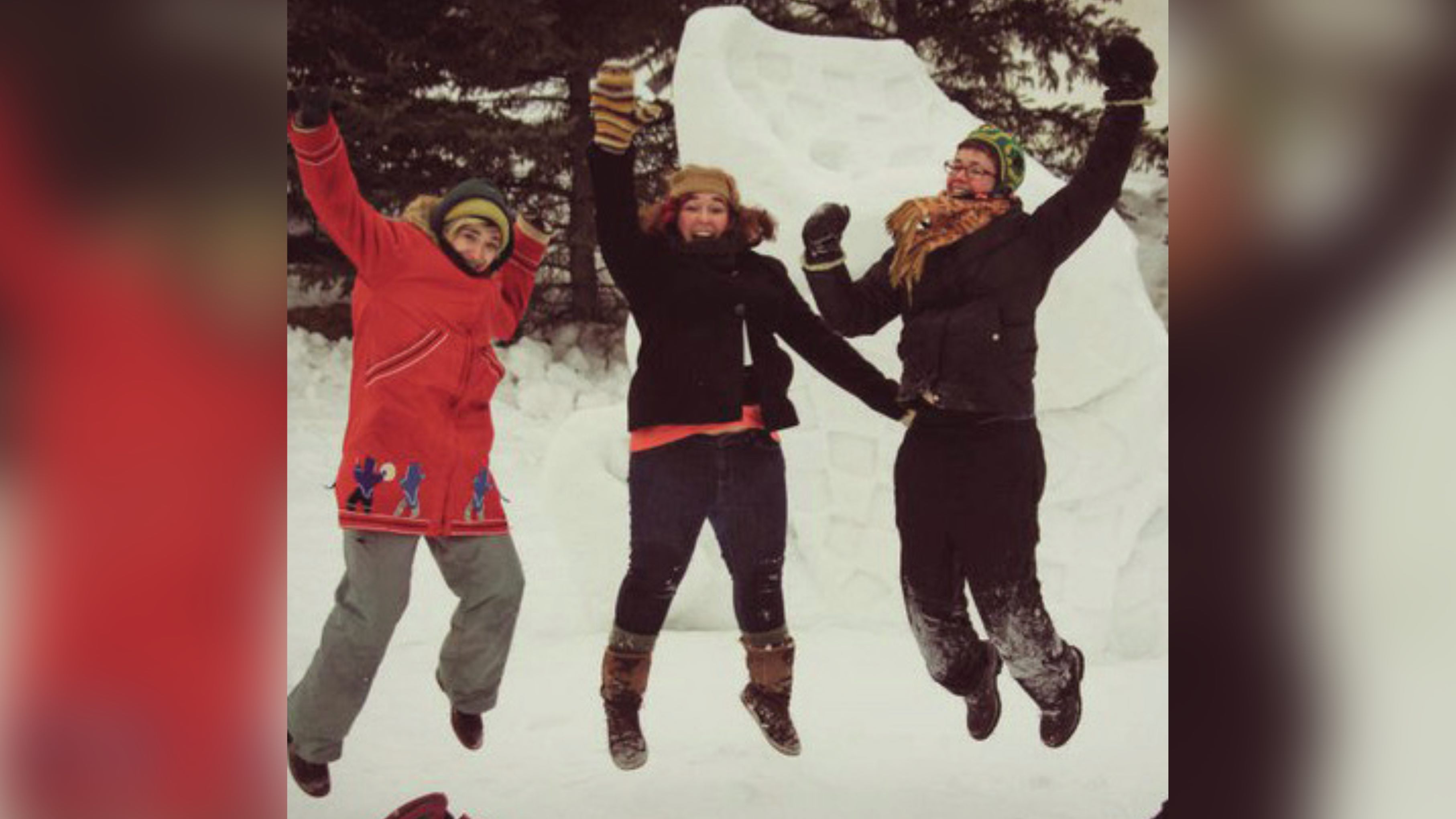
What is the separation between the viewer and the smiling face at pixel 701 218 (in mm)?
2756

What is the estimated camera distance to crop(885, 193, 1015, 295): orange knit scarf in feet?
8.98

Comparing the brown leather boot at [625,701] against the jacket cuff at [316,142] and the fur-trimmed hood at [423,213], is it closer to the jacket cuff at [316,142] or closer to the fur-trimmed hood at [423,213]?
the fur-trimmed hood at [423,213]

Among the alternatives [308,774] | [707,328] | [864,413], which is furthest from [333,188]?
[864,413]

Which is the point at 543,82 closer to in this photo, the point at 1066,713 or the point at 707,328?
the point at 707,328

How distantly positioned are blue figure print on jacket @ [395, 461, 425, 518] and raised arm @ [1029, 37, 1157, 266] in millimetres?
1312

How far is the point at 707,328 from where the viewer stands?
108 inches

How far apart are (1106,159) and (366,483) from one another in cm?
156

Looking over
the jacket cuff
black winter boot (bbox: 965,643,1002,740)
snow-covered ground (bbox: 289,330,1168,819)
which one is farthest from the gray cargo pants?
black winter boot (bbox: 965,643,1002,740)

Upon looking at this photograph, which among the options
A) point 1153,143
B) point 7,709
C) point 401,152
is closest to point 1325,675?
point 1153,143

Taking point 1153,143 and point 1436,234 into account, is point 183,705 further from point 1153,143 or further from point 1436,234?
point 1153,143

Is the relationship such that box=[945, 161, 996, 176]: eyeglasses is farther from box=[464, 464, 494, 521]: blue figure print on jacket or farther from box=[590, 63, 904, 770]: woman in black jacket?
box=[464, 464, 494, 521]: blue figure print on jacket

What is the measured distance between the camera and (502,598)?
107 inches

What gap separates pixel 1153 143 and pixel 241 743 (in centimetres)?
224

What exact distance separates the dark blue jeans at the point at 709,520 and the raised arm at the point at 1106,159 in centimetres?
72
